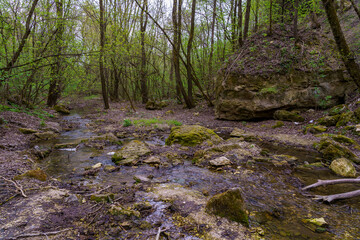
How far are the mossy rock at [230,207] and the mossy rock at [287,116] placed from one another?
8260mm

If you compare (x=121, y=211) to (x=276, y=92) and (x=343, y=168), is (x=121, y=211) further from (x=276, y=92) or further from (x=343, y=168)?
(x=276, y=92)

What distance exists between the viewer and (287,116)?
10.1 m

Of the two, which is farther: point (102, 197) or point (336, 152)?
point (336, 152)

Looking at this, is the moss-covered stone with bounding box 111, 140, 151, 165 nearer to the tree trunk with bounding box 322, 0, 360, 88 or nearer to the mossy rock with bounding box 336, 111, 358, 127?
the mossy rock with bounding box 336, 111, 358, 127

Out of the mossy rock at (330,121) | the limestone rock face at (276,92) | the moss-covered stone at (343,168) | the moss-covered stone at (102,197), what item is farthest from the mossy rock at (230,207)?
the limestone rock face at (276,92)

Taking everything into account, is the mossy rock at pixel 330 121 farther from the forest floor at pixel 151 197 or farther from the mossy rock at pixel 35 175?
the mossy rock at pixel 35 175

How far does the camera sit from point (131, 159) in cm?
575

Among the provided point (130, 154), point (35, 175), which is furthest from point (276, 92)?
point (35, 175)

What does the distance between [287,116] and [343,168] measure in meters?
5.65

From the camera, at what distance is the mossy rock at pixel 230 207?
9.88 feet

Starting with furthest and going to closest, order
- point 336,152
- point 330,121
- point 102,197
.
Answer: point 330,121
point 336,152
point 102,197

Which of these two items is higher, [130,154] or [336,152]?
[336,152]

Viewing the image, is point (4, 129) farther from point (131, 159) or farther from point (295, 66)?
point (295, 66)

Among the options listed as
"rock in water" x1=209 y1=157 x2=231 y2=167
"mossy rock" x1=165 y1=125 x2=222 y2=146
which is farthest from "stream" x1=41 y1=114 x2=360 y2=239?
"mossy rock" x1=165 y1=125 x2=222 y2=146
